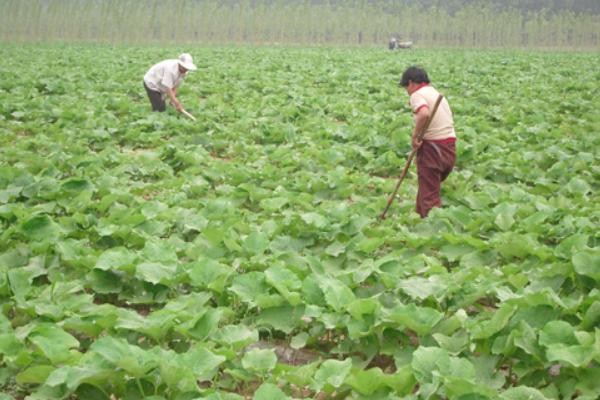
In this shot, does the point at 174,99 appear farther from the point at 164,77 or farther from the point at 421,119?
the point at 421,119

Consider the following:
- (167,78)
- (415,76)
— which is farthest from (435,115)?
A: (167,78)

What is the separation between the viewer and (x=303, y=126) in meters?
10.6

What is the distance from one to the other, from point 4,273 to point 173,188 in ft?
9.91

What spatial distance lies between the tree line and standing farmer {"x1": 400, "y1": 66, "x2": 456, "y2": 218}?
5296cm

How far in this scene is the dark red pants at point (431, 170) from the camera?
6.08 m

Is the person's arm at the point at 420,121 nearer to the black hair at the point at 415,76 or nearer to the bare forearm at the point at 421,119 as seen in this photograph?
the bare forearm at the point at 421,119

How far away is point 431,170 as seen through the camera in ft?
20.0

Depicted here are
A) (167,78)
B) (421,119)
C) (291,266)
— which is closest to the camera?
(291,266)

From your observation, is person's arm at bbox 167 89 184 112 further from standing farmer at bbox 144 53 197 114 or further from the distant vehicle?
the distant vehicle

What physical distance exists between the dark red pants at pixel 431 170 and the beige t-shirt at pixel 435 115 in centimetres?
8

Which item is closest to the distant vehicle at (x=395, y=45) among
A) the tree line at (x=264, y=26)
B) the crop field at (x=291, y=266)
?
the tree line at (x=264, y=26)

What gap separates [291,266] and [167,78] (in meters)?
6.75

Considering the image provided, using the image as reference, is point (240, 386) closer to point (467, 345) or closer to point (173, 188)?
point (467, 345)

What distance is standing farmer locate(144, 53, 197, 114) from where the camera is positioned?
9.88 metres
